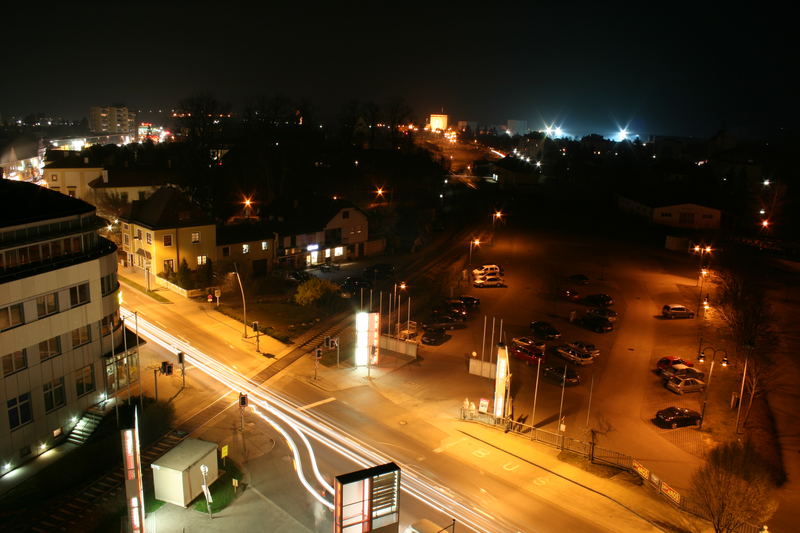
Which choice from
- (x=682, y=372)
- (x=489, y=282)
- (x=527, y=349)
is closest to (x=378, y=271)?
(x=489, y=282)

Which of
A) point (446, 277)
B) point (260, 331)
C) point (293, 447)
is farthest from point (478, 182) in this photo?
point (293, 447)

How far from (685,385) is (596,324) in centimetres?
868

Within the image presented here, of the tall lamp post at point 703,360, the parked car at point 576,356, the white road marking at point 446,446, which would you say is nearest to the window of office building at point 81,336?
the white road marking at point 446,446

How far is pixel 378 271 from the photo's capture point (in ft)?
150

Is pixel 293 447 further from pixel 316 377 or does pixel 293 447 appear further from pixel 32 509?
pixel 32 509

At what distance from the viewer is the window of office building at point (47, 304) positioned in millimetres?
19855

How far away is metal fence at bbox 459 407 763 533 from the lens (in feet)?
61.7

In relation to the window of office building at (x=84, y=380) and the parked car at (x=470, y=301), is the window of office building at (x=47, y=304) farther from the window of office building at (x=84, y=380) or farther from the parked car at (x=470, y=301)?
the parked car at (x=470, y=301)

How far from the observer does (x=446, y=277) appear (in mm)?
46688

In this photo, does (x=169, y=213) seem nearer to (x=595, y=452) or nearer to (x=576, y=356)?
(x=576, y=356)

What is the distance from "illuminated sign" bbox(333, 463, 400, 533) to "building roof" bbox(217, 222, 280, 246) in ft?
107

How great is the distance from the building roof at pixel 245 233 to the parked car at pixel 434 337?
17.7m

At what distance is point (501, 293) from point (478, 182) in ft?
Result: 185

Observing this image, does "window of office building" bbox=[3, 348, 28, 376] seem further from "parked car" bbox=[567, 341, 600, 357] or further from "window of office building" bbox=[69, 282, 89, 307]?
"parked car" bbox=[567, 341, 600, 357]
